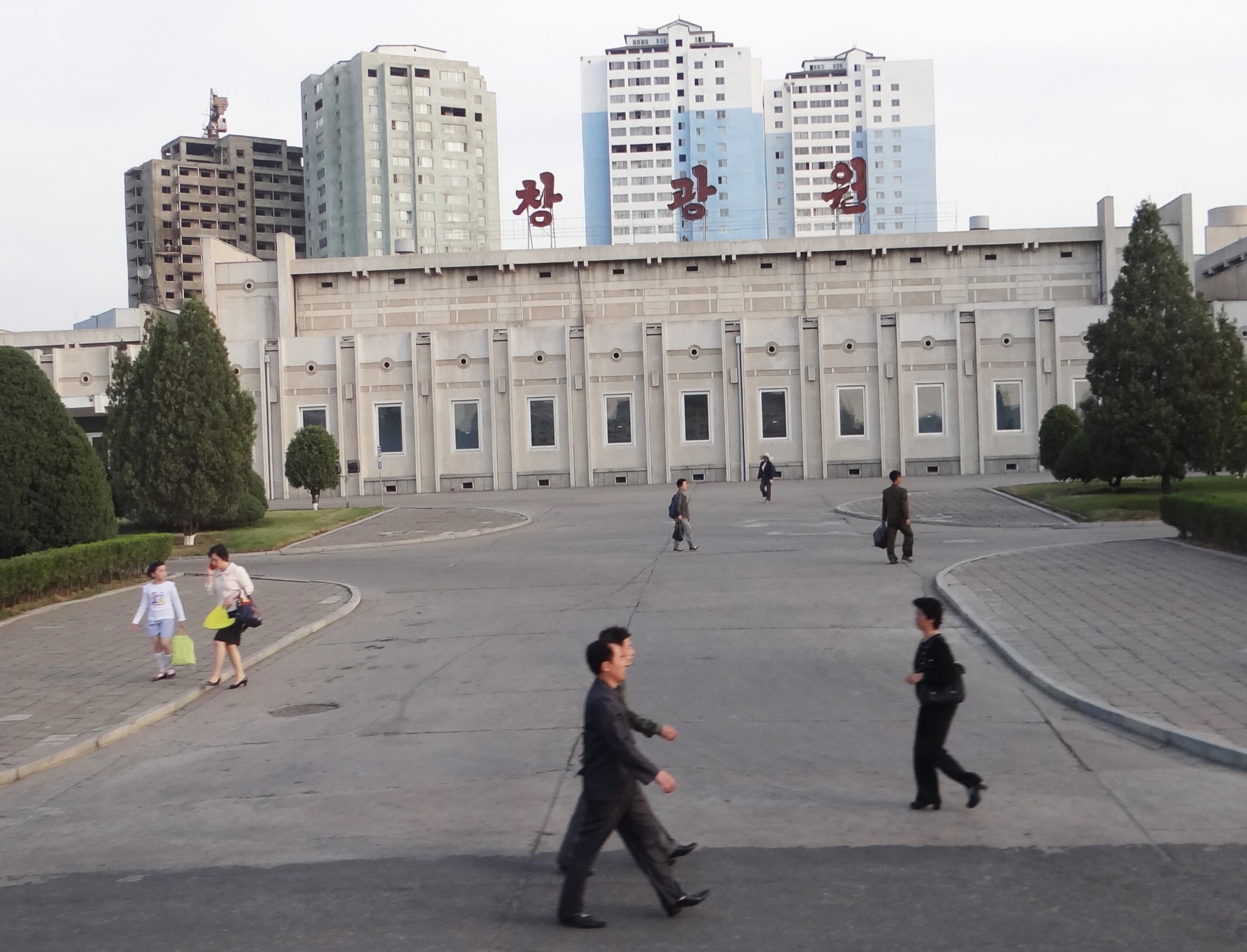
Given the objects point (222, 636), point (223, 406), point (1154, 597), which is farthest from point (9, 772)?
point (223, 406)

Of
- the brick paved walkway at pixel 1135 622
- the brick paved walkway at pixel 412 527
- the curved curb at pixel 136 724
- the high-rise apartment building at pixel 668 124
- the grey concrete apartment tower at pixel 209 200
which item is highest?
the high-rise apartment building at pixel 668 124

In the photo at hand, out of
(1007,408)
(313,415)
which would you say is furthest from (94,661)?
(1007,408)

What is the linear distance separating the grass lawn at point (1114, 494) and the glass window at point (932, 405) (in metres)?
12.1

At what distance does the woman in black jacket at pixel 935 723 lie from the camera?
26.6ft

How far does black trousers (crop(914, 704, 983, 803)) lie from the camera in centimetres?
809

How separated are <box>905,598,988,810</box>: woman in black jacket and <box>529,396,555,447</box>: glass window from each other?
43272 mm

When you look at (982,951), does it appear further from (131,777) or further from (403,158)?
(403,158)

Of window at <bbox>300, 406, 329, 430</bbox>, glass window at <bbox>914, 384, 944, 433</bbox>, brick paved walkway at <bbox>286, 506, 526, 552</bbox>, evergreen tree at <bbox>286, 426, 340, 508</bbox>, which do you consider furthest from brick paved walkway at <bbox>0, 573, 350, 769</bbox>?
glass window at <bbox>914, 384, 944, 433</bbox>

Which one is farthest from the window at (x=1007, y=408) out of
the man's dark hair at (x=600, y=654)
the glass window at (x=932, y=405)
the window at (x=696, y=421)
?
the man's dark hair at (x=600, y=654)

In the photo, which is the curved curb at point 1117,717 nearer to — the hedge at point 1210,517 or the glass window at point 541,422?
the hedge at point 1210,517

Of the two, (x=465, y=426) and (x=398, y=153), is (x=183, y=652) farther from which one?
(x=398, y=153)

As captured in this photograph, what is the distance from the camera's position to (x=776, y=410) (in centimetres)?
5081

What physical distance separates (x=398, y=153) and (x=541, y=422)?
9006 centimetres

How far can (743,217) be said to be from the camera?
16025 cm
